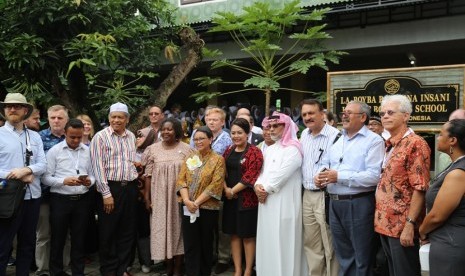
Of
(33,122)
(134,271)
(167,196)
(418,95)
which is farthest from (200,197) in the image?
(418,95)

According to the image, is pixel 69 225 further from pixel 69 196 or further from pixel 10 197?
pixel 10 197

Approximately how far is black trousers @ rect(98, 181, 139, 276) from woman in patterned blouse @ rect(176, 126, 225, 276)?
65cm

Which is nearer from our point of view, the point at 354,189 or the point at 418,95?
the point at 354,189

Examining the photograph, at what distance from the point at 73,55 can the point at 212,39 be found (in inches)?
326

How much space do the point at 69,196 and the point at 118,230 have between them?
68 centimetres

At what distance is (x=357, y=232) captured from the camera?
4.15m

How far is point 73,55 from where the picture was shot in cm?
572

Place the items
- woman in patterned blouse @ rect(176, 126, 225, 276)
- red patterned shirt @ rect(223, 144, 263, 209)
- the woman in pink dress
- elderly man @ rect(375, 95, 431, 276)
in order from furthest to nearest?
the woman in pink dress → woman in patterned blouse @ rect(176, 126, 225, 276) → red patterned shirt @ rect(223, 144, 263, 209) → elderly man @ rect(375, 95, 431, 276)

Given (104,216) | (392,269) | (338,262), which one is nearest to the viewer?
(392,269)

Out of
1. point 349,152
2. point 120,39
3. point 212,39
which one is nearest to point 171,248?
point 349,152

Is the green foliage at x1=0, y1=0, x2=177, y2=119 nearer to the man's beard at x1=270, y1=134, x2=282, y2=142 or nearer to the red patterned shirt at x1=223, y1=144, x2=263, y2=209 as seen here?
the red patterned shirt at x1=223, y1=144, x2=263, y2=209

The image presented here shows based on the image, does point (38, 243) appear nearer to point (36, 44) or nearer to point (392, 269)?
point (36, 44)

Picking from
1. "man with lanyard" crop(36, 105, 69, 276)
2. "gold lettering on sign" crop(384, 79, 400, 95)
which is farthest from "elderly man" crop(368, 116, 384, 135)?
"man with lanyard" crop(36, 105, 69, 276)

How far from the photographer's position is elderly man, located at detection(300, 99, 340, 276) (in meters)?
4.57
